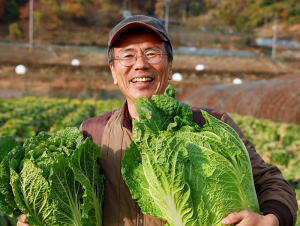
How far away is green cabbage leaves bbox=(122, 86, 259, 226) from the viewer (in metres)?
1.41

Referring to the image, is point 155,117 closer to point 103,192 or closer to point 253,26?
point 103,192

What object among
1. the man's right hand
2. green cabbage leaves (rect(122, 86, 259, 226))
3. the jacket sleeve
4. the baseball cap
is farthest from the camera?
the baseball cap

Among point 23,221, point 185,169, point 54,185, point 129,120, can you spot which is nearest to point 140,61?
point 129,120

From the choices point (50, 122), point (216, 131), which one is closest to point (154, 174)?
point (216, 131)

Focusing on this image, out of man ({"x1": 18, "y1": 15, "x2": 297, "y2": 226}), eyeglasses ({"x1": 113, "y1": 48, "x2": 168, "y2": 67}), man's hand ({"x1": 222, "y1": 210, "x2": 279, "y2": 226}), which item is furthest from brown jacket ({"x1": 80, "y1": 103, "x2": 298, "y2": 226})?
eyeglasses ({"x1": 113, "y1": 48, "x2": 168, "y2": 67})

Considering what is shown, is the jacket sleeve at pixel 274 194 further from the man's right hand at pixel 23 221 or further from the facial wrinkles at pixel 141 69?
the man's right hand at pixel 23 221

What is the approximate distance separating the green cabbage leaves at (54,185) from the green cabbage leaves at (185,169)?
1.08ft

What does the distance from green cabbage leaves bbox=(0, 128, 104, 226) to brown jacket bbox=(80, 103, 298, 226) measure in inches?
3.3

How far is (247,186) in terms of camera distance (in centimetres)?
149

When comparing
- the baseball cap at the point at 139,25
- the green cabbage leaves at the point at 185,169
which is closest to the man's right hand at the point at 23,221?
the green cabbage leaves at the point at 185,169

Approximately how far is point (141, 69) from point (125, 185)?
0.77 metres

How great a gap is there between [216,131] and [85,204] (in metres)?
0.85

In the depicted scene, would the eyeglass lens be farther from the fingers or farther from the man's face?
the fingers

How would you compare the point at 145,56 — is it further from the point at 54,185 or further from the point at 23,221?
the point at 23,221
